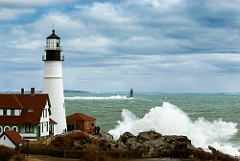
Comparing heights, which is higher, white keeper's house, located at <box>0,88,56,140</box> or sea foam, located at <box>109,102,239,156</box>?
white keeper's house, located at <box>0,88,56,140</box>

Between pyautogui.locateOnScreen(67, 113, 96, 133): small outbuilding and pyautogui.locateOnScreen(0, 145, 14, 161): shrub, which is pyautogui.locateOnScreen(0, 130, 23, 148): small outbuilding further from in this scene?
pyautogui.locateOnScreen(67, 113, 96, 133): small outbuilding

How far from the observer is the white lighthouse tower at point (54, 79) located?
3494 centimetres

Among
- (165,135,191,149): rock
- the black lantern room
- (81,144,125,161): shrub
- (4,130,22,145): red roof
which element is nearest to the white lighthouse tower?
the black lantern room

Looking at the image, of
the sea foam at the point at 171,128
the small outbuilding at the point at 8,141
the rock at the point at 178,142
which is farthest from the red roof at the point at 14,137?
the sea foam at the point at 171,128

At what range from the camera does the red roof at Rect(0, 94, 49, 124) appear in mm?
32969

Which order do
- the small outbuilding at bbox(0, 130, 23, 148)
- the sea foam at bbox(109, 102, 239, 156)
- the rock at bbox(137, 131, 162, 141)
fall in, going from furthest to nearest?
the sea foam at bbox(109, 102, 239, 156) → the rock at bbox(137, 131, 162, 141) → the small outbuilding at bbox(0, 130, 23, 148)

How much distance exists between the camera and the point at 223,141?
47562 mm

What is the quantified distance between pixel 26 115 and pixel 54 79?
3.44m

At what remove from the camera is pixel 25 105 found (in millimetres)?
33750

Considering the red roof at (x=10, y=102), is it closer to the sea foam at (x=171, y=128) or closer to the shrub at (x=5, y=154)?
the shrub at (x=5, y=154)

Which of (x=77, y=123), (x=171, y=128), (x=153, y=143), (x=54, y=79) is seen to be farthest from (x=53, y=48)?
(x=171, y=128)

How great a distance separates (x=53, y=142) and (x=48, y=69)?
6.30 m

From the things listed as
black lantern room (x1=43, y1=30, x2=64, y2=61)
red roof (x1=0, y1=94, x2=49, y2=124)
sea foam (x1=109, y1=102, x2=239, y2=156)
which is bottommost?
sea foam (x1=109, y1=102, x2=239, y2=156)

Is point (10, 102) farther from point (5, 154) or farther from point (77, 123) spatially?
point (5, 154)
